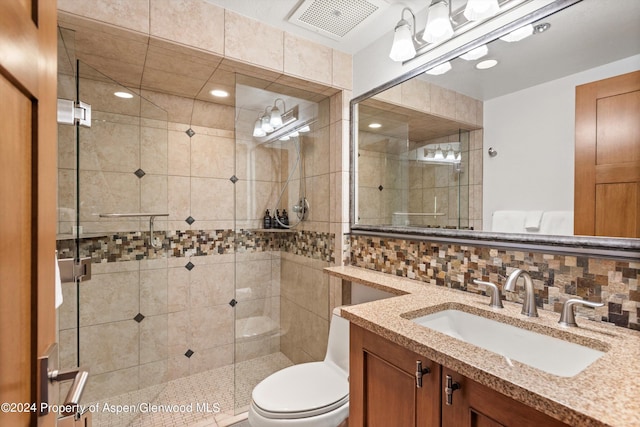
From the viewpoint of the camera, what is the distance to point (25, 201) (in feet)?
1.63

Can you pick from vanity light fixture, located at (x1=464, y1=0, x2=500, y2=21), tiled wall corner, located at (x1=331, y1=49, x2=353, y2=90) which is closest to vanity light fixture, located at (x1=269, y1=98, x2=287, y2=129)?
tiled wall corner, located at (x1=331, y1=49, x2=353, y2=90)

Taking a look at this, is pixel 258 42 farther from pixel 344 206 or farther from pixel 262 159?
pixel 344 206

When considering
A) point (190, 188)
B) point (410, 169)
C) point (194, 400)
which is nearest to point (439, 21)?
point (410, 169)

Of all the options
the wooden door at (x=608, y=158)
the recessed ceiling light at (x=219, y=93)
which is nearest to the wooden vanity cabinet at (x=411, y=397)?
the wooden door at (x=608, y=158)

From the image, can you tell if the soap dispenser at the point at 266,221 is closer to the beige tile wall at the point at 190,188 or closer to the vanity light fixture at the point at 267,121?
the beige tile wall at the point at 190,188

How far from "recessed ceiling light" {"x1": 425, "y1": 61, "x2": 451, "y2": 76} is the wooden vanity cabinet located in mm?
1299

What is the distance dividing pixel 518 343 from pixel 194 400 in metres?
2.09

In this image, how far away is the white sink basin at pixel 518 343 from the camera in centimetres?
93

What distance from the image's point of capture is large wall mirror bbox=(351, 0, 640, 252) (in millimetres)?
1053

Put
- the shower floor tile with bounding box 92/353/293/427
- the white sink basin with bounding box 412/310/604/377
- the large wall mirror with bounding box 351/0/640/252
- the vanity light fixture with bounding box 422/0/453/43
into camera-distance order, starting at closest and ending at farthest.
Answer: the white sink basin with bounding box 412/310/604/377 < the large wall mirror with bounding box 351/0/640/252 < the vanity light fixture with bounding box 422/0/453/43 < the shower floor tile with bounding box 92/353/293/427

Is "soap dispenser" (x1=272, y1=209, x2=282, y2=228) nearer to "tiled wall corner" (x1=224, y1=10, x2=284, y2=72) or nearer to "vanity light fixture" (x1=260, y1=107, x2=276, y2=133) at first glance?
"vanity light fixture" (x1=260, y1=107, x2=276, y2=133)

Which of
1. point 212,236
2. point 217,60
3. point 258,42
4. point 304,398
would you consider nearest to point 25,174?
point 304,398

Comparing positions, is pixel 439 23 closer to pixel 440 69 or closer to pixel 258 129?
pixel 440 69

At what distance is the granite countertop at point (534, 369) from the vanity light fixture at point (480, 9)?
1.21 m
